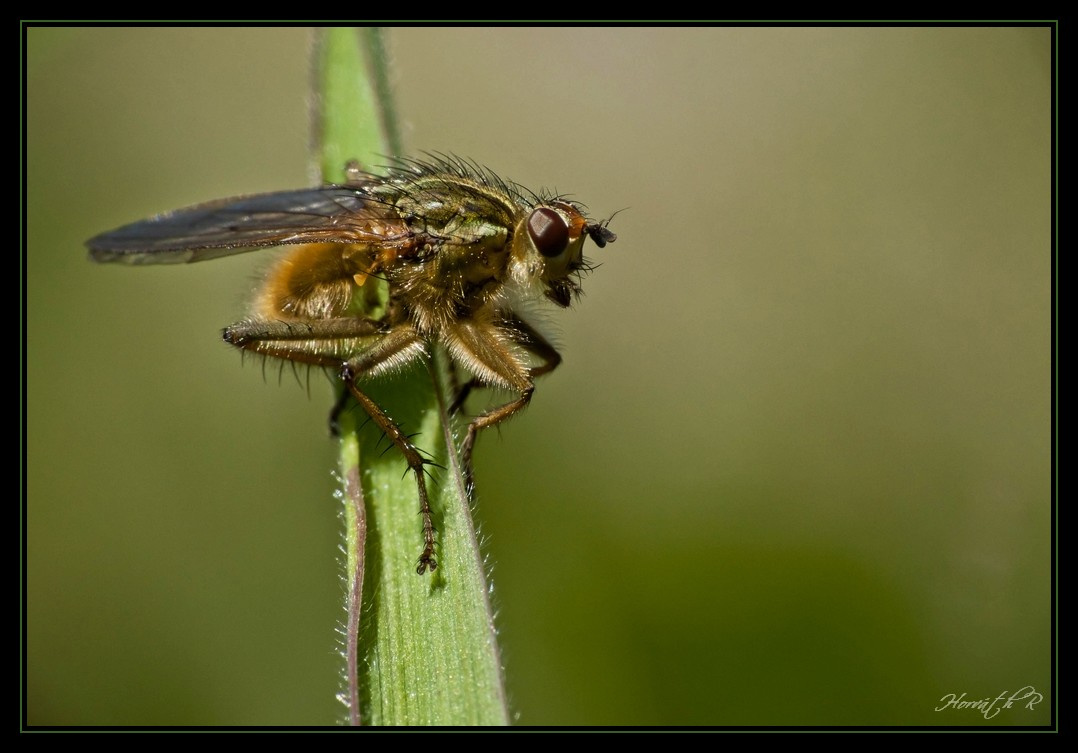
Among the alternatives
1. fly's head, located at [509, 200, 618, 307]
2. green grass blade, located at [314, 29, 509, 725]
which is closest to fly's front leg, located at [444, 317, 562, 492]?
green grass blade, located at [314, 29, 509, 725]

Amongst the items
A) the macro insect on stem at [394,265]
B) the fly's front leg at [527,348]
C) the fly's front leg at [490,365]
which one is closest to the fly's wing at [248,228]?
the macro insect on stem at [394,265]

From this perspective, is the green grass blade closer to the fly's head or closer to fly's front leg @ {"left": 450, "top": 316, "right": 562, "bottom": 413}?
fly's front leg @ {"left": 450, "top": 316, "right": 562, "bottom": 413}

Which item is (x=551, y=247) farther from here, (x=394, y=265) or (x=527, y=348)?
(x=394, y=265)

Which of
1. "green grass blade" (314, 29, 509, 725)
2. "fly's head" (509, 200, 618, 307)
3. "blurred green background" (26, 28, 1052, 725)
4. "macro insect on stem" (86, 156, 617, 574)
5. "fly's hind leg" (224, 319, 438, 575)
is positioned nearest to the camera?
"green grass blade" (314, 29, 509, 725)

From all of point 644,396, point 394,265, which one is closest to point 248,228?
point 394,265

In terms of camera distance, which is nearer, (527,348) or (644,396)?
(527,348)

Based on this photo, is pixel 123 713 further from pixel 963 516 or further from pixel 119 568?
pixel 963 516

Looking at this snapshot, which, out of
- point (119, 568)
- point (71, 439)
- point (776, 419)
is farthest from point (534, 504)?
point (71, 439)
